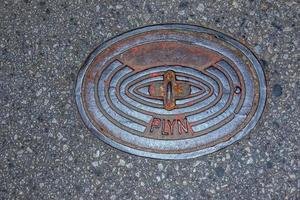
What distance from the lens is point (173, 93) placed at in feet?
10.2

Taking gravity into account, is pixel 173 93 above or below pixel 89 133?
above

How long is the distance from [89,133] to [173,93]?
1.47 feet

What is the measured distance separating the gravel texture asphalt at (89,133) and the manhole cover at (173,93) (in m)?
0.06

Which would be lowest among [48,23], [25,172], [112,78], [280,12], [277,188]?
[25,172]

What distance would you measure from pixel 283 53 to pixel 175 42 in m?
0.52

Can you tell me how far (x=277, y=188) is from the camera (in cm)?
302

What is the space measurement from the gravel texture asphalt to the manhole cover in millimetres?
55

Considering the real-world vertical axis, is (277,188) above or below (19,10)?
below

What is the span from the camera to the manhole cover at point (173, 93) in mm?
3072

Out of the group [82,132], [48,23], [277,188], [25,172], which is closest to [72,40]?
[48,23]

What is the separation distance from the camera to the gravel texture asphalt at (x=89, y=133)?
10.0 feet

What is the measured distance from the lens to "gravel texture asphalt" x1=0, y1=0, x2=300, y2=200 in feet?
10.0

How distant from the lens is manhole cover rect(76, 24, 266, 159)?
10.1 feet

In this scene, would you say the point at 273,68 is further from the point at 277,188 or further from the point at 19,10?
the point at 19,10
